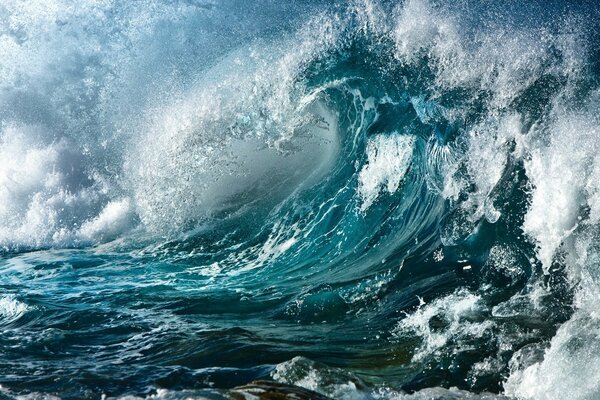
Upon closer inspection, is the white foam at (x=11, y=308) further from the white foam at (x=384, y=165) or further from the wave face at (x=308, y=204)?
the white foam at (x=384, y=165)

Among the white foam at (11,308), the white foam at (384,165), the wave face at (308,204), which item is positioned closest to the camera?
the wave face at (308,204)

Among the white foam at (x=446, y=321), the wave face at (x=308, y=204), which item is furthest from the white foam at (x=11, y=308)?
the white foam at (x=446, y=321)

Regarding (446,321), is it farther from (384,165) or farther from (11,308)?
(11,308)

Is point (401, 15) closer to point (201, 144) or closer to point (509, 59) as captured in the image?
point (509, 59)

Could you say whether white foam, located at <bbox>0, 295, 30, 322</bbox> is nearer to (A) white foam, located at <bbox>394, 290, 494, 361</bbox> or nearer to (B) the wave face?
(B) the wave face

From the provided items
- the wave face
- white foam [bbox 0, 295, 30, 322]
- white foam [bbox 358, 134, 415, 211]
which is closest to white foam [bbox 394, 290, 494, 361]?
the wave face

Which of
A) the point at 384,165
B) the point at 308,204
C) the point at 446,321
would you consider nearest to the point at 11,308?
the point at 308,204

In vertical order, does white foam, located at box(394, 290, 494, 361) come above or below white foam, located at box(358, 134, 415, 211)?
below

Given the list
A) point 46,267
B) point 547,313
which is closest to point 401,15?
point 547,313
